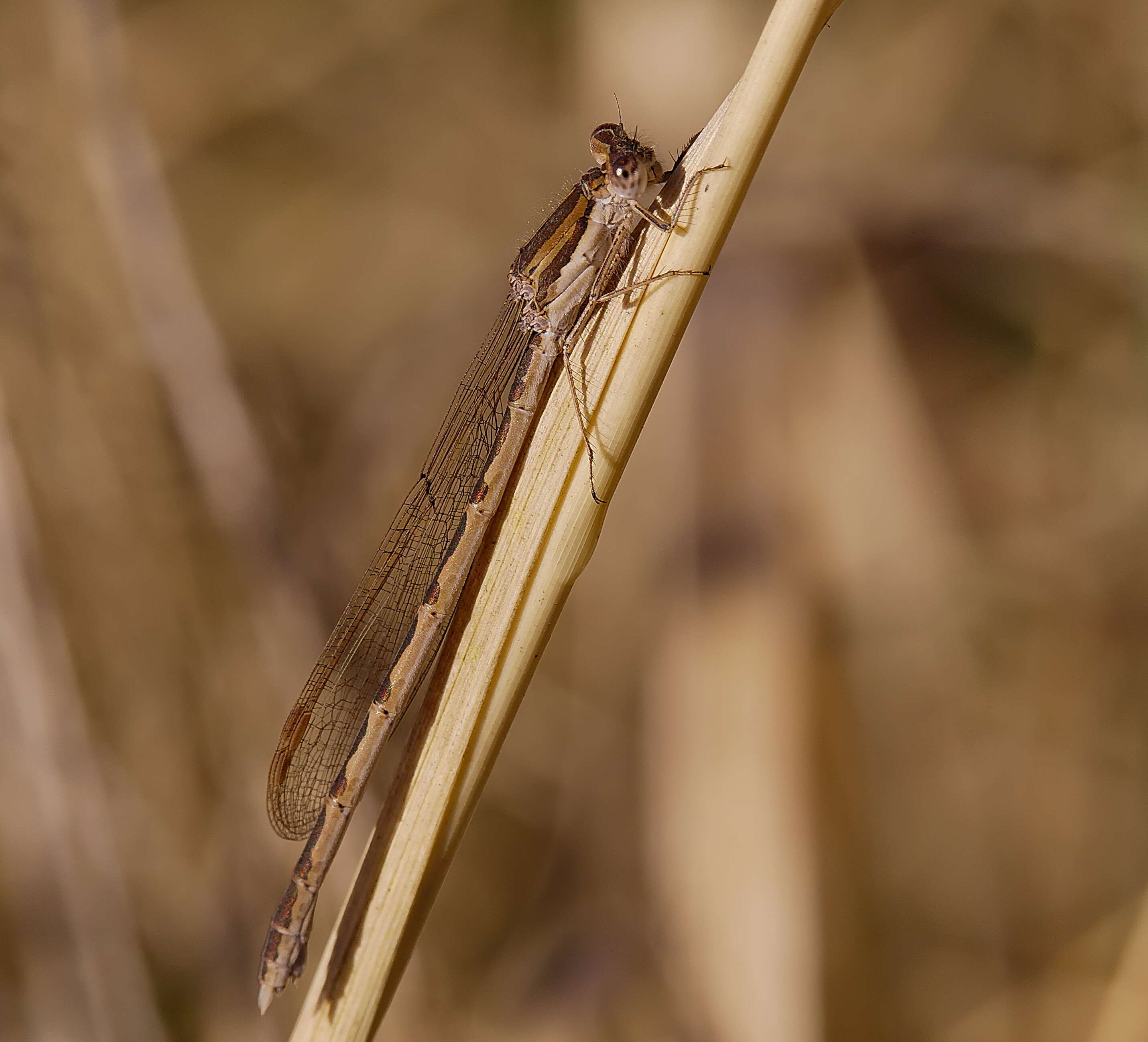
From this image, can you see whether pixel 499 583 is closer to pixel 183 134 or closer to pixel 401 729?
pixel 401 729

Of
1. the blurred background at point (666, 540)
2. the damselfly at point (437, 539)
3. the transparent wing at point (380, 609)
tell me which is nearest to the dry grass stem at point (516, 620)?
the damselfly at point (437, 539)

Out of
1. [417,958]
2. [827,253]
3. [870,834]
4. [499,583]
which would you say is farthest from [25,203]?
[870,834]

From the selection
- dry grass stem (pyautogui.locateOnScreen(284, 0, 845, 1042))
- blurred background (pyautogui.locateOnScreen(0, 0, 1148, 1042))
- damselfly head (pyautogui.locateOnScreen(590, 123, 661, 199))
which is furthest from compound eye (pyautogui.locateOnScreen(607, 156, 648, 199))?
blurred background (pyautogui.locateOnScreen(0, 0, 1148, 1042))

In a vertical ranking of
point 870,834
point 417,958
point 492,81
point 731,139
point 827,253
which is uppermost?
point 492,81

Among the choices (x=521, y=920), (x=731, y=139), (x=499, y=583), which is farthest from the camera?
(x=521, y=920)

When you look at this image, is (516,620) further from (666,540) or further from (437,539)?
(666,540)

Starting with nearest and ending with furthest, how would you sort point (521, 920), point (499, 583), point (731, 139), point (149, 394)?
point (731, 139) → point (499, 583) → point (149, 394) → point (521, 920)

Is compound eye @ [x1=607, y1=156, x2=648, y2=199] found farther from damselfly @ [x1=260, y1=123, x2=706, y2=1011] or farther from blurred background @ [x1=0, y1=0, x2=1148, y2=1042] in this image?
blurred background @ [x1=0, y1=0, x2=1148, y2=1042]
